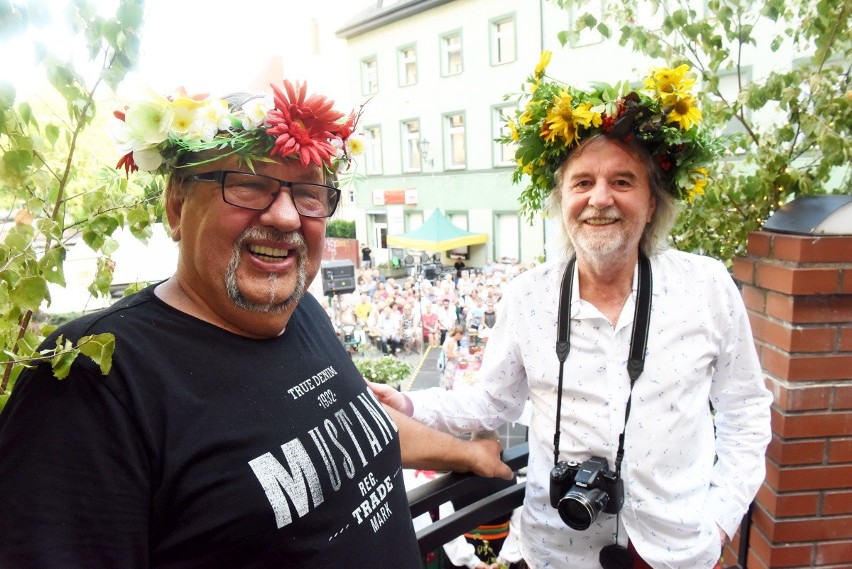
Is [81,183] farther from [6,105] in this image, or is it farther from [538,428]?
[538,428]

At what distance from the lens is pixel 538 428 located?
5.89 feet

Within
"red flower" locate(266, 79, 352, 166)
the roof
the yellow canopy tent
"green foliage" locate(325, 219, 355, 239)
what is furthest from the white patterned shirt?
"green foliage" locate(325, 219, 355, 239)

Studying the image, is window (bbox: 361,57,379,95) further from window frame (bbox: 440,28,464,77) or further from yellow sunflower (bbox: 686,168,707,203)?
yellow sunflower (bbox: 686,168,707,203)

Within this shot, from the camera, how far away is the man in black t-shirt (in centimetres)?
90

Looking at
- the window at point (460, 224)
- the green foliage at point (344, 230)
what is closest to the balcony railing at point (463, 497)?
the window at point (460, 224)

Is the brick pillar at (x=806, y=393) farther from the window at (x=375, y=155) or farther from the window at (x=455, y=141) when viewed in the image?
the window at (x=375, y=155)

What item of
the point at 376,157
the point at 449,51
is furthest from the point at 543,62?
the point at 376,157

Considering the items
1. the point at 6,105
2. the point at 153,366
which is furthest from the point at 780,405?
the point at 6,105

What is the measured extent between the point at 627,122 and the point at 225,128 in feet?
4.11

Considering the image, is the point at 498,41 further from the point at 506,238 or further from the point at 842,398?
the point at 842,398

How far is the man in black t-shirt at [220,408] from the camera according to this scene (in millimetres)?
902

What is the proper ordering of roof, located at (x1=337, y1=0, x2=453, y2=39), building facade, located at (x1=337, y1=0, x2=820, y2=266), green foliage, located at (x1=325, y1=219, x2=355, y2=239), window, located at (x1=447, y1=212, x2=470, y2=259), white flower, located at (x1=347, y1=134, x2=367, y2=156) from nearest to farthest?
1. white flower, located at (x1=347, y1=134, x2=367, y2=156)
2. building facade, located at (x1=337, y1=0, x2=820, y2=266)
3. roof, located at (x1=337, y1=0, x2=453, y2=39)
4. window, located at (x1=447, y1=212, x2=470, y2=259)
5. green foliage, located at (x1=325, y1=219, x2=355, y2=239)

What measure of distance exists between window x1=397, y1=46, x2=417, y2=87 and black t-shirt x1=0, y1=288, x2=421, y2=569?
2159 cm

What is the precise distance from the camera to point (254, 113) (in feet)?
4.07
